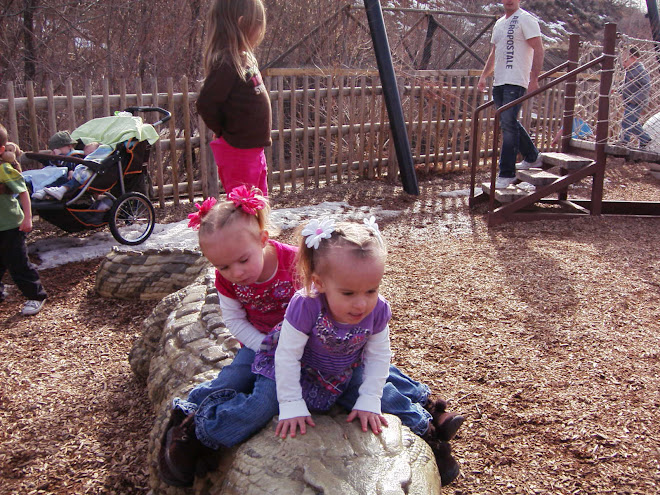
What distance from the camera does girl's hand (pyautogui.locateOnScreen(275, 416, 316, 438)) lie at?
66.7 inches

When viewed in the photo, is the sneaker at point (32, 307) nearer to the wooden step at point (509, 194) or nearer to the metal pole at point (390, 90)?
the wooden step at point (509, 194)

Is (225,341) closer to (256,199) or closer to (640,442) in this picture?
(256,199)

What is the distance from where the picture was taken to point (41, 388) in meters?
3.06

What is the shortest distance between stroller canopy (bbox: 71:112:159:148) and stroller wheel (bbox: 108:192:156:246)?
1.59ft

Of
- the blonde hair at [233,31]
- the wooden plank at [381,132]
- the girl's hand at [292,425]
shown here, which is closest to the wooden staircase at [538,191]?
the wooden plank at [381,132]

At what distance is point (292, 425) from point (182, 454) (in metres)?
0.39

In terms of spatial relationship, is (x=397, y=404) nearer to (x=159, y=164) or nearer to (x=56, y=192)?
(x=56, y=192)

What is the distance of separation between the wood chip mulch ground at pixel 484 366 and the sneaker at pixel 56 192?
535 millimetres

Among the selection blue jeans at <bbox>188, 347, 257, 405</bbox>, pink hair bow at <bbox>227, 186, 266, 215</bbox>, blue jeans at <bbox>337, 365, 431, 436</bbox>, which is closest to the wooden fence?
pink hair bow at <bbox>227, 186, 266, 215</bbox>

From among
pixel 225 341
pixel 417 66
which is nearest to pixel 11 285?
pixel 225 341

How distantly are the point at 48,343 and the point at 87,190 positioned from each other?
1758 mm

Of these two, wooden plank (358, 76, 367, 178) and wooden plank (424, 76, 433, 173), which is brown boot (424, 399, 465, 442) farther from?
wooden plank (424, 76, 433, 173)

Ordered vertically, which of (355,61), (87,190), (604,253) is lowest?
(604,253)

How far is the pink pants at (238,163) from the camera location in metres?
3.97
